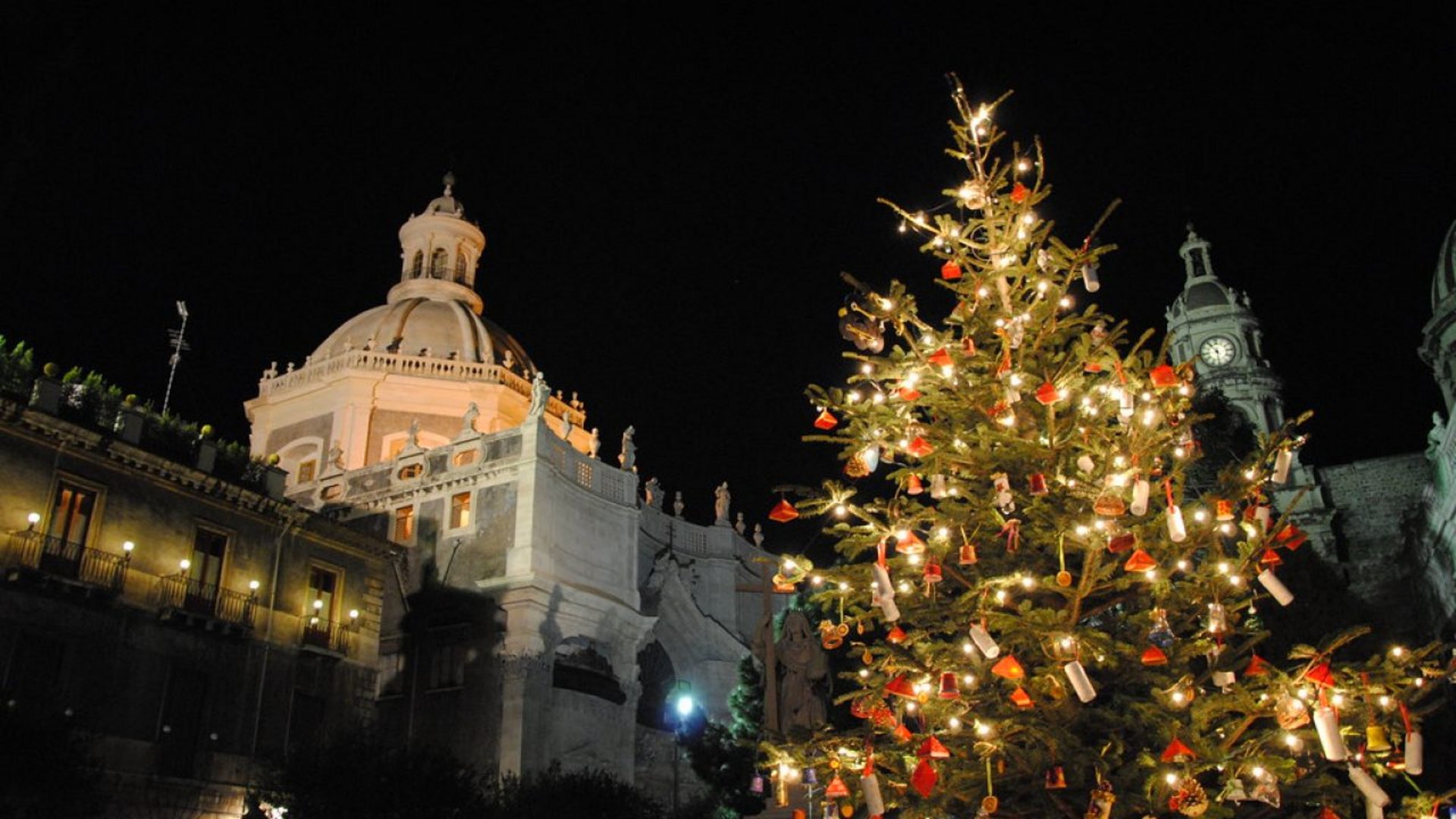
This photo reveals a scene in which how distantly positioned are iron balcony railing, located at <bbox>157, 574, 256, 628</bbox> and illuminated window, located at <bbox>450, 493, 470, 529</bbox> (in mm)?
6506

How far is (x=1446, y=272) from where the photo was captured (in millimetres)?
49594

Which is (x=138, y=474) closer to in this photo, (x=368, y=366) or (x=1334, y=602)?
(x=368, y=366)

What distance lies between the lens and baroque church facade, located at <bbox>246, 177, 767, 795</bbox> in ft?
91.0

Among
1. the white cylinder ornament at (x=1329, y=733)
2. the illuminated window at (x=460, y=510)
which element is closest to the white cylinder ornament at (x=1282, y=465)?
Answer: the white cylinder ornament at (x=1329, y=733)

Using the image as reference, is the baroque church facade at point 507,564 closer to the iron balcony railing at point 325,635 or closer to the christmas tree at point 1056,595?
the iron balcony railing at point 325,635

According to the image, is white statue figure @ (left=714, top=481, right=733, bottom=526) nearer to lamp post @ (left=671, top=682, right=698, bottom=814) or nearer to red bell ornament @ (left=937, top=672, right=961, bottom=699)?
lamp post @ (left=671, top=682, right=698, bottom=814)

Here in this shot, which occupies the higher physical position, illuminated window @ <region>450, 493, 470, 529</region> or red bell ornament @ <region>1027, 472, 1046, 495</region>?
illuminated window @ <region>450, 493, 470, 529</region>

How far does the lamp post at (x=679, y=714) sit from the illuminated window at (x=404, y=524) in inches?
421

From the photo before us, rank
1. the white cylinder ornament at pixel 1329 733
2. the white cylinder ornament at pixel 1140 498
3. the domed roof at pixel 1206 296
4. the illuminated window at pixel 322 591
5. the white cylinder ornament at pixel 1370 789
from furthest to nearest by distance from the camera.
→ the domed roof at pixel 1206 296, the illuminated window at pixel 322 591, the white cylinder ornament at pixel 1140 498, the white cylinder ornament at pixel 1370 789, the white cylinder ornament at pixel 1329 733

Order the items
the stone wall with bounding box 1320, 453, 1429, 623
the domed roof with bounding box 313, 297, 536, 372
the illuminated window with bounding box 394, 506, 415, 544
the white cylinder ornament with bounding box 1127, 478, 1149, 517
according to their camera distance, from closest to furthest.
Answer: the white cylinder ornament with bounding box 1127, 478, 1149, 517 < the illuminated window with bounding box 394, 506, 415, 544 < the domed roof with bounding box 313, 297, 536, 372 < the stone wall with bounding box 1320, 453, 1429, 623

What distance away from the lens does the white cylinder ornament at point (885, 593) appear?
11.2 meters

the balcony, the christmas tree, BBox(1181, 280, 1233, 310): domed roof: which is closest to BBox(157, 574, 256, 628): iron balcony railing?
the balcony

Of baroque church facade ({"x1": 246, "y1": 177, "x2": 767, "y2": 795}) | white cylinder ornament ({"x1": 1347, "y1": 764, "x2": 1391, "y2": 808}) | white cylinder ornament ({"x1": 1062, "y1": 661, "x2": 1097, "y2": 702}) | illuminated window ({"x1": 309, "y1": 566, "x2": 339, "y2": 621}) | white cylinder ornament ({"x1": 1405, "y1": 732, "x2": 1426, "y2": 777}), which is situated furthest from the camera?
baroque church facade ({"x1": 246, "y1": 177, "x2": 767, "y2": 795})

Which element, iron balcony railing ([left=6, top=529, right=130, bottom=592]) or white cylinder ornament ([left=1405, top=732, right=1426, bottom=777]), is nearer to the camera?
white cylinder ornament ([left=1405, top=732, right=1426, bottom=777])
